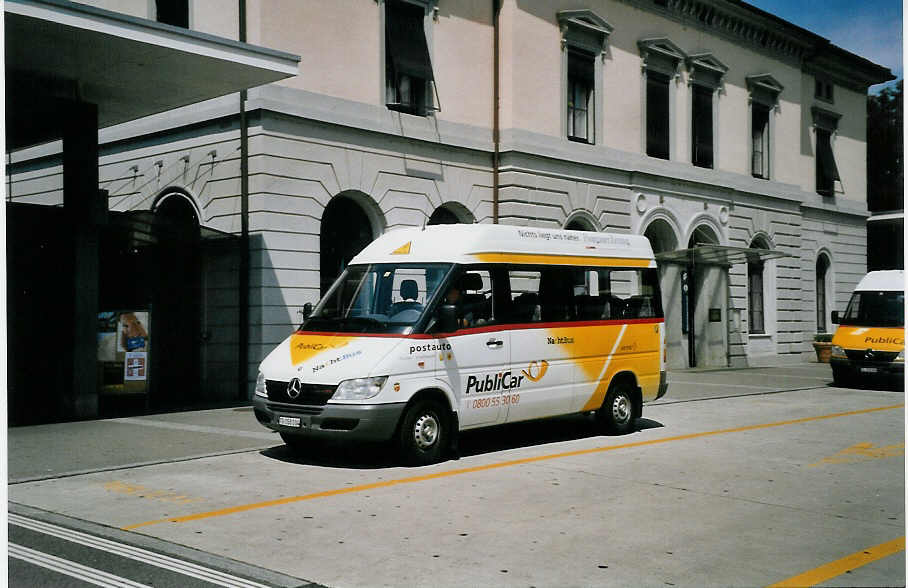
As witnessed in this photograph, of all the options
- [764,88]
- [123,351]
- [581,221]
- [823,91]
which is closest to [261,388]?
[123,351]

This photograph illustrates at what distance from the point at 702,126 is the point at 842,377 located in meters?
9.52

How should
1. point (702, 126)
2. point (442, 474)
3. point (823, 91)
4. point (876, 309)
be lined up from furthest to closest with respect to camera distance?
point (823, 91) < point (702, 126) < point (876, 309) < point (442, 474)

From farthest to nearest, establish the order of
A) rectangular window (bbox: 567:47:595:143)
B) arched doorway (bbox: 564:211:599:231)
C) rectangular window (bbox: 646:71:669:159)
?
rectangular window (bbox: 646:71:669:159)
rectangular window (bbox: 567:47:595:143)
arched doorway (bbox: 564:211:599:231)

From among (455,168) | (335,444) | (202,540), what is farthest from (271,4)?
(202,540)

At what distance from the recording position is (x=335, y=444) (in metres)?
11.8

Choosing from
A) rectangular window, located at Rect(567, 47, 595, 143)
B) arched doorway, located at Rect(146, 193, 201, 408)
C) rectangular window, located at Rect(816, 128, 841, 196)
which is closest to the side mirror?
arched doorway, located at Rect(146, 193, 201, 408)

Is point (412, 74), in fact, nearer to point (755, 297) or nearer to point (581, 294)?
point (581, 294)

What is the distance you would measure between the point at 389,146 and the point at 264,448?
A: 9174 mm

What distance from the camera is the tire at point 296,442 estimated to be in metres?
10.9

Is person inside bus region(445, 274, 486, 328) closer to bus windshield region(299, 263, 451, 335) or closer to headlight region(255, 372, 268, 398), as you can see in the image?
bus windshield region(299, 263, 451, 335)

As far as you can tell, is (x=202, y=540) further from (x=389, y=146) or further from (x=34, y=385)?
(x=389, y=146)

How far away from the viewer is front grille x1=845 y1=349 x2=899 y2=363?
63.7 feet

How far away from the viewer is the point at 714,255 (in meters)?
25.3

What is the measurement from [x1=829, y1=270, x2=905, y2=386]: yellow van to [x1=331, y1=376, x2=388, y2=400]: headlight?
13.4 metres
